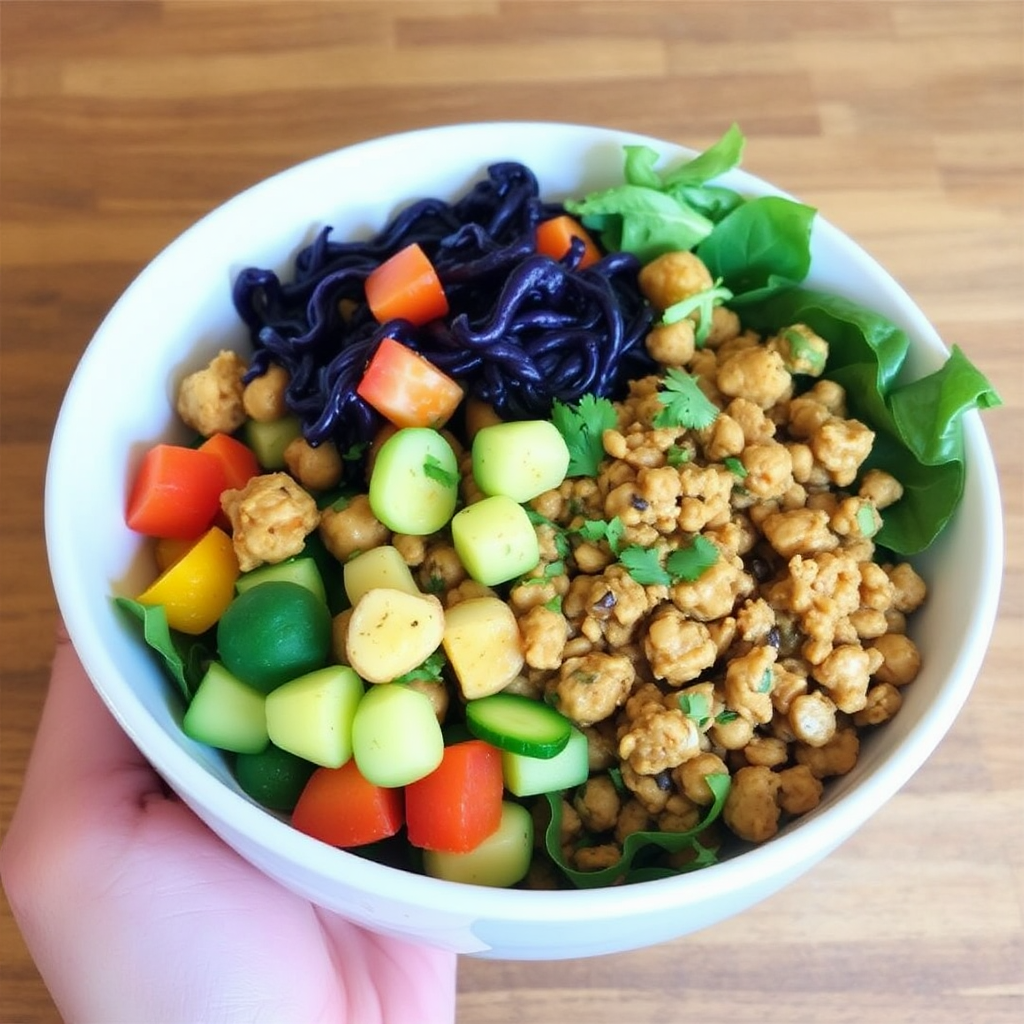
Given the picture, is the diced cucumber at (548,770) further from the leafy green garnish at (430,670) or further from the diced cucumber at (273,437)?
the diced cucumber at (273,437)

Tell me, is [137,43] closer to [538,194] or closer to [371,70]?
[371,70]

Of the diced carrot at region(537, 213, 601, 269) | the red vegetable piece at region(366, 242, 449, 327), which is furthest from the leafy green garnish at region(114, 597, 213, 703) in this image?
the diced carrot at region(537, 213, 601, 269)

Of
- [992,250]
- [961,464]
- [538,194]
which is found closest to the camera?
[961,464]

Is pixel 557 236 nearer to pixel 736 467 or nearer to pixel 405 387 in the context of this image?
A: pixel 405 387

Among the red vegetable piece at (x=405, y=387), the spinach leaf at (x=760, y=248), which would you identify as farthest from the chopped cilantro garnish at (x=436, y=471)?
the spinach leaf at (x=760, y=248)

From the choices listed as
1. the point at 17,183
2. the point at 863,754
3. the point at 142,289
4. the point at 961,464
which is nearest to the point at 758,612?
the point at 863,754

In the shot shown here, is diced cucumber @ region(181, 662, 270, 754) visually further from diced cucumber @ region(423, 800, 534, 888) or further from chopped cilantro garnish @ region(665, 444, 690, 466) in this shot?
chopped cilantro garnish @ region(665, 444, 690, 466)
